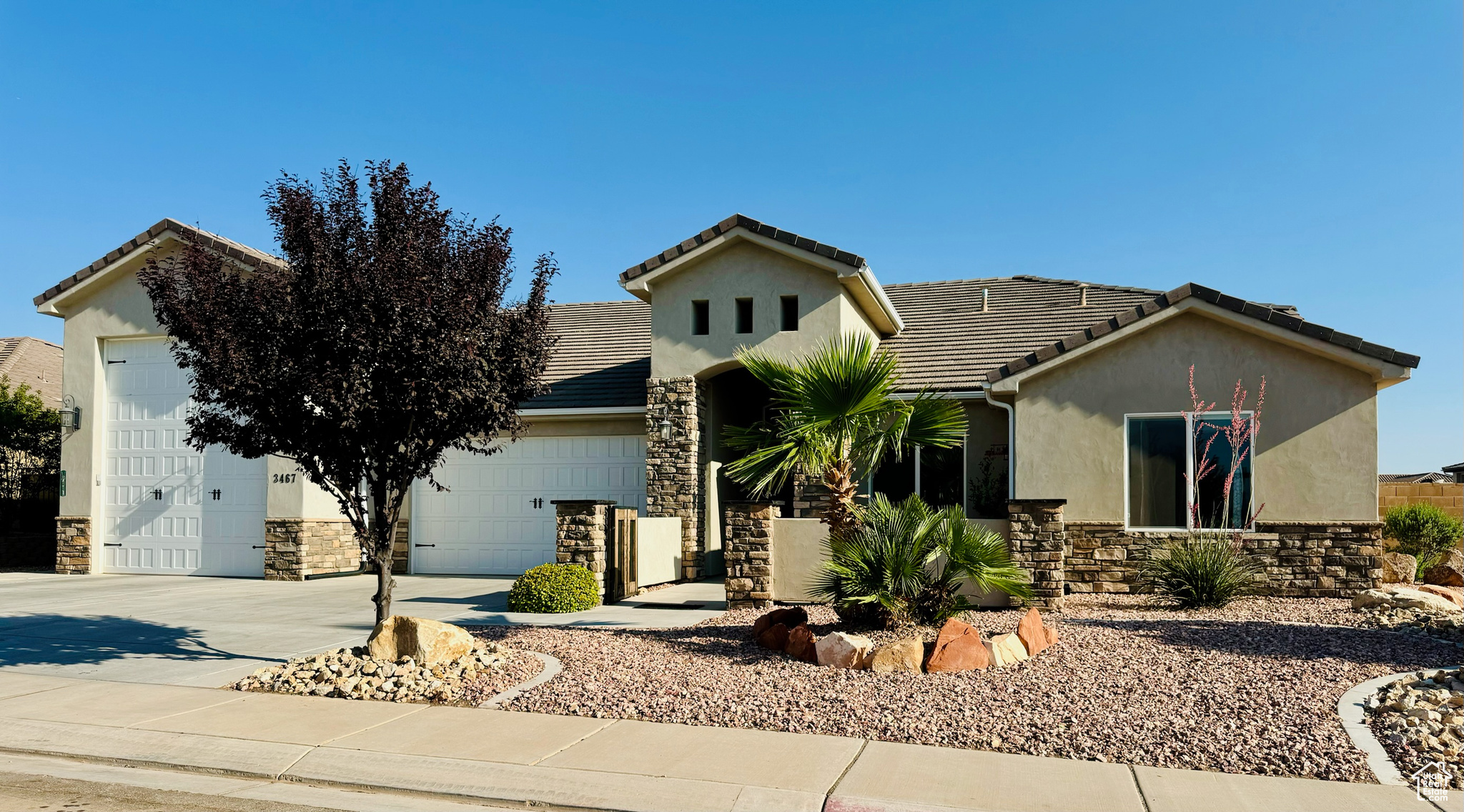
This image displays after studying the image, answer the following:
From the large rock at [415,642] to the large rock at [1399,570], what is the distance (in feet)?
41.3

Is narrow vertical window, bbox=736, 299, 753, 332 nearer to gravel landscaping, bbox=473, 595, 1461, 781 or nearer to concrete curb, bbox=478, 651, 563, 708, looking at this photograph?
gravel landscaping, bbox=473, 595, 1461, 781

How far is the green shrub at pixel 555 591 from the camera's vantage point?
41.2ft

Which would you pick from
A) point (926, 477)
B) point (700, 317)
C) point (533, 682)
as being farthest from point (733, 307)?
point (533, 682)

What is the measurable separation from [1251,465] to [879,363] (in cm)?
690

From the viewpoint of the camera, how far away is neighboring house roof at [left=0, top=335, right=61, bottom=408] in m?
26.9

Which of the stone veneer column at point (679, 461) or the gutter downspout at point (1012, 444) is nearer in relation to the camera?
the gutter downspout at point (1012, 444)

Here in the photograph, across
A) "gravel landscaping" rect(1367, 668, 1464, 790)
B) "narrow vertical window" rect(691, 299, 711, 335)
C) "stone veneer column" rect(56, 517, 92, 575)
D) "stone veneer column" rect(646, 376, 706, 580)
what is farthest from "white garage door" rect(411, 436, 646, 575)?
"gravel landscaping" rect(1367, 668, 1464, 790)

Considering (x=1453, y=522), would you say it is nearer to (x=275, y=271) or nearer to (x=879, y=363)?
(x=879, y=363)

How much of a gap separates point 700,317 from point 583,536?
5.19m

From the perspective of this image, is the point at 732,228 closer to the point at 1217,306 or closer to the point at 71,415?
the point at 1217,306

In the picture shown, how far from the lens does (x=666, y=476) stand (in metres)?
16.7

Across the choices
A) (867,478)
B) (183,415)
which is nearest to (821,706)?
(867,478)

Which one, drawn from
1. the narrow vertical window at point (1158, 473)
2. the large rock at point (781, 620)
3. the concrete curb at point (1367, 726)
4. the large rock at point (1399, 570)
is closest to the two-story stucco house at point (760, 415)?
the narrow vertical window at point (1158, 473)

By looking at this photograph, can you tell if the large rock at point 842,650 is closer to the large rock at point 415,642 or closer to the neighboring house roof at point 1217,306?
the large rock at point 415,642
